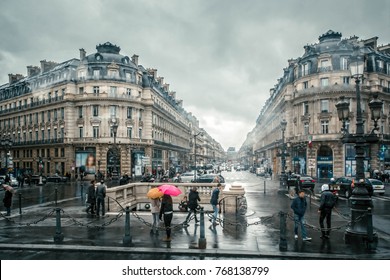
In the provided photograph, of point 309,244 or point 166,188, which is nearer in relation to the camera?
point 309,244

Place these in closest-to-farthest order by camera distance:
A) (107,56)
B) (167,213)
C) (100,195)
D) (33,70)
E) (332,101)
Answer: (167,213) → (100,195) → (332,101) → (107,56) → (33,70)

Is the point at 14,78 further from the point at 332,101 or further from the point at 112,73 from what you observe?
the point at 332,101

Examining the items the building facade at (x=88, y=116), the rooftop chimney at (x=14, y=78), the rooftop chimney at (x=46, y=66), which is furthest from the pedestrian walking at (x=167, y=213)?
the rooftop chimney at (x=14, y=78)

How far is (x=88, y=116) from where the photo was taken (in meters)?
48.6

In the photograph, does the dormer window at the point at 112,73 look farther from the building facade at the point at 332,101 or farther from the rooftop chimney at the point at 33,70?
the building facade at the point at 332,101

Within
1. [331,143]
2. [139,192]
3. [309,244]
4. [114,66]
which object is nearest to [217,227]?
[309,244]

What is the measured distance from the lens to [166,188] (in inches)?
406

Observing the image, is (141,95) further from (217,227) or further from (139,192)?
(217,227)

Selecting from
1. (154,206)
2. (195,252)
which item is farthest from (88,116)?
(195,252)

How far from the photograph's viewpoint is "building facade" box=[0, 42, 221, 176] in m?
48.2

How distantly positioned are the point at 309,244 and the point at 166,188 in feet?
16.3

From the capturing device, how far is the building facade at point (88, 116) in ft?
158

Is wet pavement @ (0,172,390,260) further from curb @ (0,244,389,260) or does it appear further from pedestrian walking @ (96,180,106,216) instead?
pedestrian walking @ (96,180,106,216)

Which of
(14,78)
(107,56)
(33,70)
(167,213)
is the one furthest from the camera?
(14,78)
